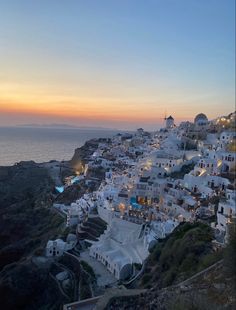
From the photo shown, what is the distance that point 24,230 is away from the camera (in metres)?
24.4

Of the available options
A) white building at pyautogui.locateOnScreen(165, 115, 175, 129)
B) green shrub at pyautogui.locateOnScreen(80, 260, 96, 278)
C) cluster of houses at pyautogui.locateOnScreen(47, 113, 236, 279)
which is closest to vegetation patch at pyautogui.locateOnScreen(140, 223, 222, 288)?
cluster of houses at pyautogui.locateOnScreen(47, 113, 236, 279)

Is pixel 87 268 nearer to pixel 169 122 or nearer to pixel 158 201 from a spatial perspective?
pixel 158 201

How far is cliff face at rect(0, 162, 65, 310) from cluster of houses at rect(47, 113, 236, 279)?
240 cm

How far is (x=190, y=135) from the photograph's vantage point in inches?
1355

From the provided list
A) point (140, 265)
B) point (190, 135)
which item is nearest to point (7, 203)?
point (190, 135)

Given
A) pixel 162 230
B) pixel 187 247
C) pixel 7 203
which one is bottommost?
pixel 7 203

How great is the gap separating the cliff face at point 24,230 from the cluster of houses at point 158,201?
7.87ft

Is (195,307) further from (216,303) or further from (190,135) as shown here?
(190,135)

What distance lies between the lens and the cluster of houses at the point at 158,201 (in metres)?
15.2

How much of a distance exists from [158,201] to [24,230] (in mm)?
10287

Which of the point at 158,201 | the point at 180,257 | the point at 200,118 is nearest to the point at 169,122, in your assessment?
the point at 200,118

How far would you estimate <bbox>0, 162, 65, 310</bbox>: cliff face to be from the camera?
1566 centimetres

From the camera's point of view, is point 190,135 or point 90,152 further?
point 90,152

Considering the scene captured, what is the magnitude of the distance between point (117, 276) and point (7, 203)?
2135 cm
